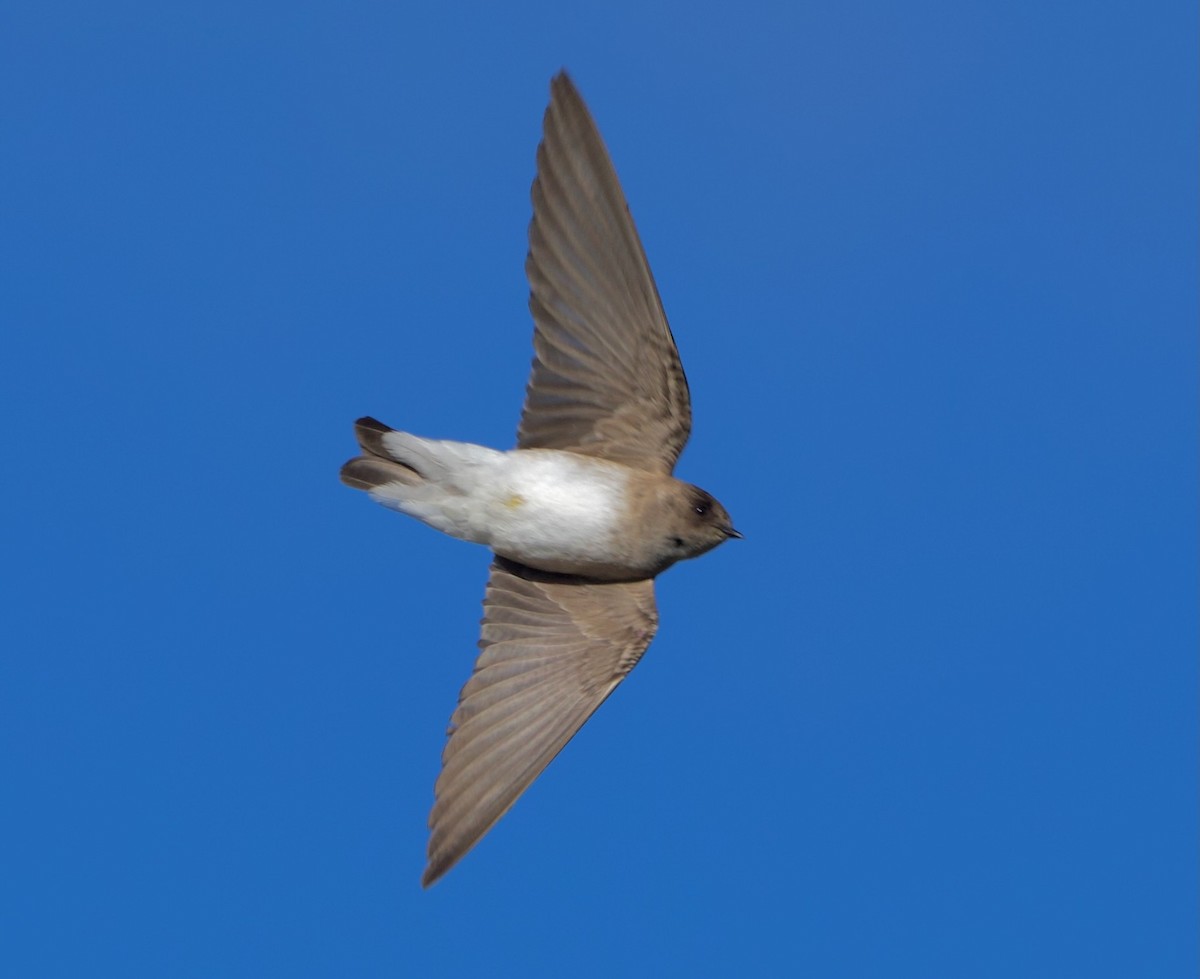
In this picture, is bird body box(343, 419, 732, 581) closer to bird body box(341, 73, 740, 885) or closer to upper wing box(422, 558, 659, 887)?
bird body box(341, 73, 740, 885)

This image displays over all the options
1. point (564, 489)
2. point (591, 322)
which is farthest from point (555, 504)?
point (591, 322)

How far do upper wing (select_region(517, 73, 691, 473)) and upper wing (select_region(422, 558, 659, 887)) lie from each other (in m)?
0.56

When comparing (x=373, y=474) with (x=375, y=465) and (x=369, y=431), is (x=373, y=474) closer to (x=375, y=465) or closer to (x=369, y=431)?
(x=375, y=465)

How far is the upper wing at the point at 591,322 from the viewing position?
4.79 m

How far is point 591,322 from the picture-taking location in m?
5.05

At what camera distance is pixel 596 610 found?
5.29 meters

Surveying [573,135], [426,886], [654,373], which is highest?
[573,135]

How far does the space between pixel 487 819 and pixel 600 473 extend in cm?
129

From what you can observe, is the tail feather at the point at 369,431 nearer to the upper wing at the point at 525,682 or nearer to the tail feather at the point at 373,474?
the tail feather at the point at 373,474

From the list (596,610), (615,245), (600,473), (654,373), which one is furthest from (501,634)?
(615,245)

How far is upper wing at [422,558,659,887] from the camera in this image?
190 inches

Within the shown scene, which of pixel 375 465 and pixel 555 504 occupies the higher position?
pixel 555 504

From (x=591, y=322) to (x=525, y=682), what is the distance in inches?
53.3

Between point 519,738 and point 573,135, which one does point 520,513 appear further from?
point 573,135
